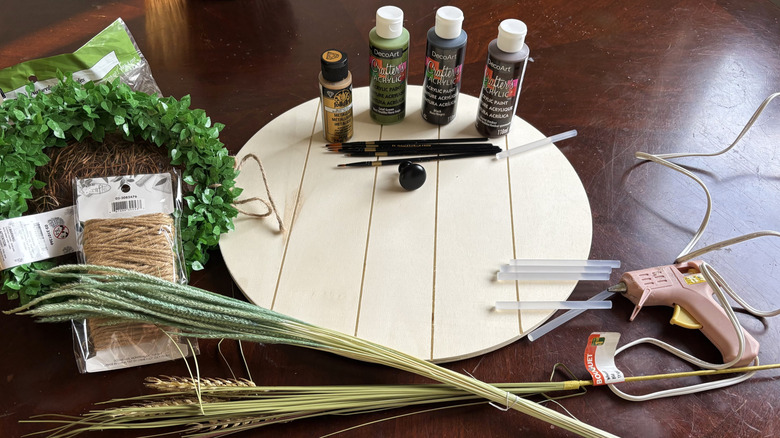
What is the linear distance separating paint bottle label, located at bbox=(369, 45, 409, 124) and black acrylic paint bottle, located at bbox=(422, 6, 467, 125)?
0.04 meters

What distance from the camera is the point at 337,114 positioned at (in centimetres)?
93

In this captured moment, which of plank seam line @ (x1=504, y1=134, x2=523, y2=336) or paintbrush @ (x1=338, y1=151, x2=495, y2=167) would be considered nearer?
plank seam line @ (x1=504, y1=134, x2=523, y2=336)

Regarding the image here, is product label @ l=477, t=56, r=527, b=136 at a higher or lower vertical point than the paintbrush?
higher

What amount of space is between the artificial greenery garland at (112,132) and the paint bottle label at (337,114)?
0.59 ft

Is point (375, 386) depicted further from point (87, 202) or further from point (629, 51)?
point (629, 51)

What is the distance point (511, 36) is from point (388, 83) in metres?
0.21

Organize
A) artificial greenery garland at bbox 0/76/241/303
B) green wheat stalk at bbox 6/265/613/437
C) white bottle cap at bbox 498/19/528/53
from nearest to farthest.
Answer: green wheat stalk at bbox 6/265/613/437 < artificial greenery garland at bbox 0/76/241/303 < white bottle cap at bbox 498/19/528/53

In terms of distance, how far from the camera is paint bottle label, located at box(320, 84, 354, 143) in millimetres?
895

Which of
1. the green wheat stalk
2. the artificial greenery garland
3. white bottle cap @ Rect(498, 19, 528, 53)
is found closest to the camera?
the green wheat stalk

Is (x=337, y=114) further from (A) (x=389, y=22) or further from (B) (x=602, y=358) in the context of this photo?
(B) (x=602, y=358)

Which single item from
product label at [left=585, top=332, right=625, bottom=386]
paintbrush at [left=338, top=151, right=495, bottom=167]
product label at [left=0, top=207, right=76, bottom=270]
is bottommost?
product label at [left=585, top=332, right=625, bottom=386]

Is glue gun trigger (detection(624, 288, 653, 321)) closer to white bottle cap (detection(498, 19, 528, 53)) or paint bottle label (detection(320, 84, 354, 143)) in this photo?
white bottle cap (detection(498, 19, 528, 53))

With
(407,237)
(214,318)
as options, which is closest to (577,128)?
(407,237)

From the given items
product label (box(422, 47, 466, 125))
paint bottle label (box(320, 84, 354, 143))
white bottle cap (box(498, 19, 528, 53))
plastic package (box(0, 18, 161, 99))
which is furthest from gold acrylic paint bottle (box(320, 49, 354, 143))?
plastic package (box(0, 18, 161, 99))
